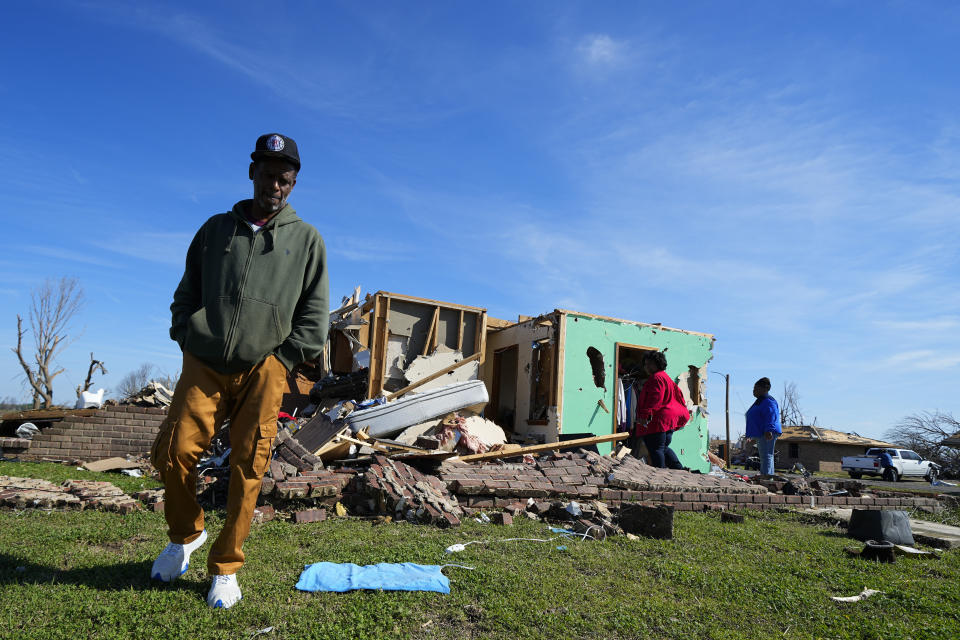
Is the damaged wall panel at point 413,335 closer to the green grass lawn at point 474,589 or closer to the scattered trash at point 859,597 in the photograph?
the green grass lawn at point 474,589

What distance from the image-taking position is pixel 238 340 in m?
2.77

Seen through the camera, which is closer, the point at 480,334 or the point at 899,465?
the point at 480,334

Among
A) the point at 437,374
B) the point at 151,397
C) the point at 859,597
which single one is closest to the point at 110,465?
the point at 151,397

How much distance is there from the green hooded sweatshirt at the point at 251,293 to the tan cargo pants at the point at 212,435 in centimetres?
9

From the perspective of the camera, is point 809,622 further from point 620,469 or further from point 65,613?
point 620,469

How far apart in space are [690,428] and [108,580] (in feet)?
36.9

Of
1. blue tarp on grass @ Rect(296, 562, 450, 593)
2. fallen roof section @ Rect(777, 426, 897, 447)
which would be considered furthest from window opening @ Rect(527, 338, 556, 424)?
fallen roof section @ Rect(777, 426, 897, 447)

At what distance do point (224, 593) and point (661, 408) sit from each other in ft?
22.4

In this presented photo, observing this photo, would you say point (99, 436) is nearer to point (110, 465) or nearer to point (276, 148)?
point (110, 465)

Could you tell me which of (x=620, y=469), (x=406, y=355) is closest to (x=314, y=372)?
(x=406, y=355)

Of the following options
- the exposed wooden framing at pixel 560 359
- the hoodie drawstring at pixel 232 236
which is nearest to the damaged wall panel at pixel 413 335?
the exposed wooden framing at pixel 560 359

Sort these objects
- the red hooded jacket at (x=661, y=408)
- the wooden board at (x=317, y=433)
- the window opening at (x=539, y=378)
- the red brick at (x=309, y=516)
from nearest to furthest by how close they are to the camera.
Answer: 1. the red brick at (x=309, y=516)
2. the wooden board at (x=317, y=433)
3. the red hooded jacket at (x=661, y=408)
4. the window opening at (x=539, y=378)

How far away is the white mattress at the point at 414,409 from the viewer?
26.8ft

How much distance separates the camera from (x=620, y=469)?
734cm
